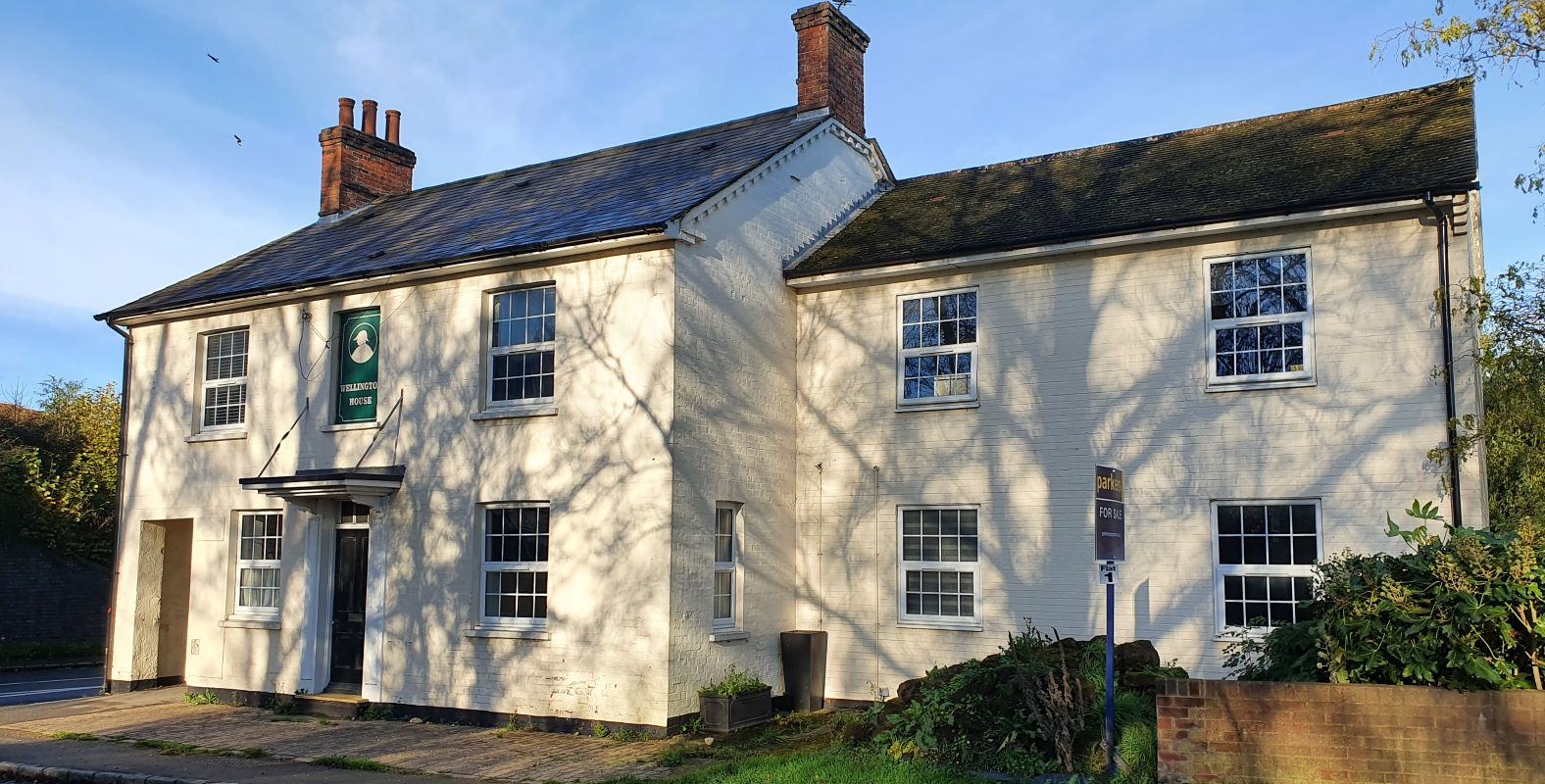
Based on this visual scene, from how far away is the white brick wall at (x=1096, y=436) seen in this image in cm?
1288

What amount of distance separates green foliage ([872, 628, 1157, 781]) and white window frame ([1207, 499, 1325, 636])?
277 centimetres

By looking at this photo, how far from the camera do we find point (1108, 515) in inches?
385

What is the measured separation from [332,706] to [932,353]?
9.32m

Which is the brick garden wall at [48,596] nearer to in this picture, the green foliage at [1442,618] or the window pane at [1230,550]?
the window pane at [1230,550]

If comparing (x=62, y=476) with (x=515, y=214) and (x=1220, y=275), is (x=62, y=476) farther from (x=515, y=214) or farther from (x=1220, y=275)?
(x=1220, y=275)

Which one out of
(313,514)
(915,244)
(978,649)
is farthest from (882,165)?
(313,514)

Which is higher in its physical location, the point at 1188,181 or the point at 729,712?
the point at 1188,181

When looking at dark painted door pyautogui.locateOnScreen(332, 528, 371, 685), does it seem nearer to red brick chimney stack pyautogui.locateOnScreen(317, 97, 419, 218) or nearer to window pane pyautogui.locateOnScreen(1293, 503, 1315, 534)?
red brick chimney stack pyautogui.locateOnScreen(317, 97, 419, 218)

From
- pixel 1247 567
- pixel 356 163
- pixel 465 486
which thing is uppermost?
pixel 356 163

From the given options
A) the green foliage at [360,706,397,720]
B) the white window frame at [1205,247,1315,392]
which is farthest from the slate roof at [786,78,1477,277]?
the green foliage at [360,706,397,720]

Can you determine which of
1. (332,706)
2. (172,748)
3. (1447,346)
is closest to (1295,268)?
(1447,346)

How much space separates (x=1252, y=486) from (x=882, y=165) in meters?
8.96

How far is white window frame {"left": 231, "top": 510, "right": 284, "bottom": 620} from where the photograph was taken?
1700 centimetres

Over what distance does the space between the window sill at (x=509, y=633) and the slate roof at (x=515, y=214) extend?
475 cm
